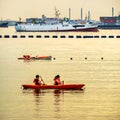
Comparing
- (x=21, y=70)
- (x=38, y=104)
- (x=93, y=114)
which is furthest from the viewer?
(x=21, y=70)

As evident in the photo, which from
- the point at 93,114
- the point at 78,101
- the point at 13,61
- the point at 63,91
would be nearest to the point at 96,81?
the point at 63,91

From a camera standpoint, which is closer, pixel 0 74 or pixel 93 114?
pixel 93 114

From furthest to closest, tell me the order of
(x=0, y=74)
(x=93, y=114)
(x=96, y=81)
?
(x=0, y=74) → (x=96, y=81) → (x=93, y=114)

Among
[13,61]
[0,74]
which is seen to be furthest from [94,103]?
[13,61]

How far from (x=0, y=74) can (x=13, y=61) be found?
17906 mm

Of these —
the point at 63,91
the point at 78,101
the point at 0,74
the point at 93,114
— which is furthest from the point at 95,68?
the point at 93,114

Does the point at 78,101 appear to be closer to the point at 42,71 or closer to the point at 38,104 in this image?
the point at 38,104

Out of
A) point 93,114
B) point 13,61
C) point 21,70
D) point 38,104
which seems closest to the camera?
point 93,114

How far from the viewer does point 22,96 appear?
45.4 metres

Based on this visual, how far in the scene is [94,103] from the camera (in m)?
41.8

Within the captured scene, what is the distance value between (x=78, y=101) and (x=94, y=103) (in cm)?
151

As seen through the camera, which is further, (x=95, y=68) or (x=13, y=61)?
(x=13, y=61)

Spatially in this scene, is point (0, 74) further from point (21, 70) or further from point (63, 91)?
point (63, 91)

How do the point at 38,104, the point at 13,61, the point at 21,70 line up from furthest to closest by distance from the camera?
the point at 13,61, the point at 21,70, the point at 38,104
